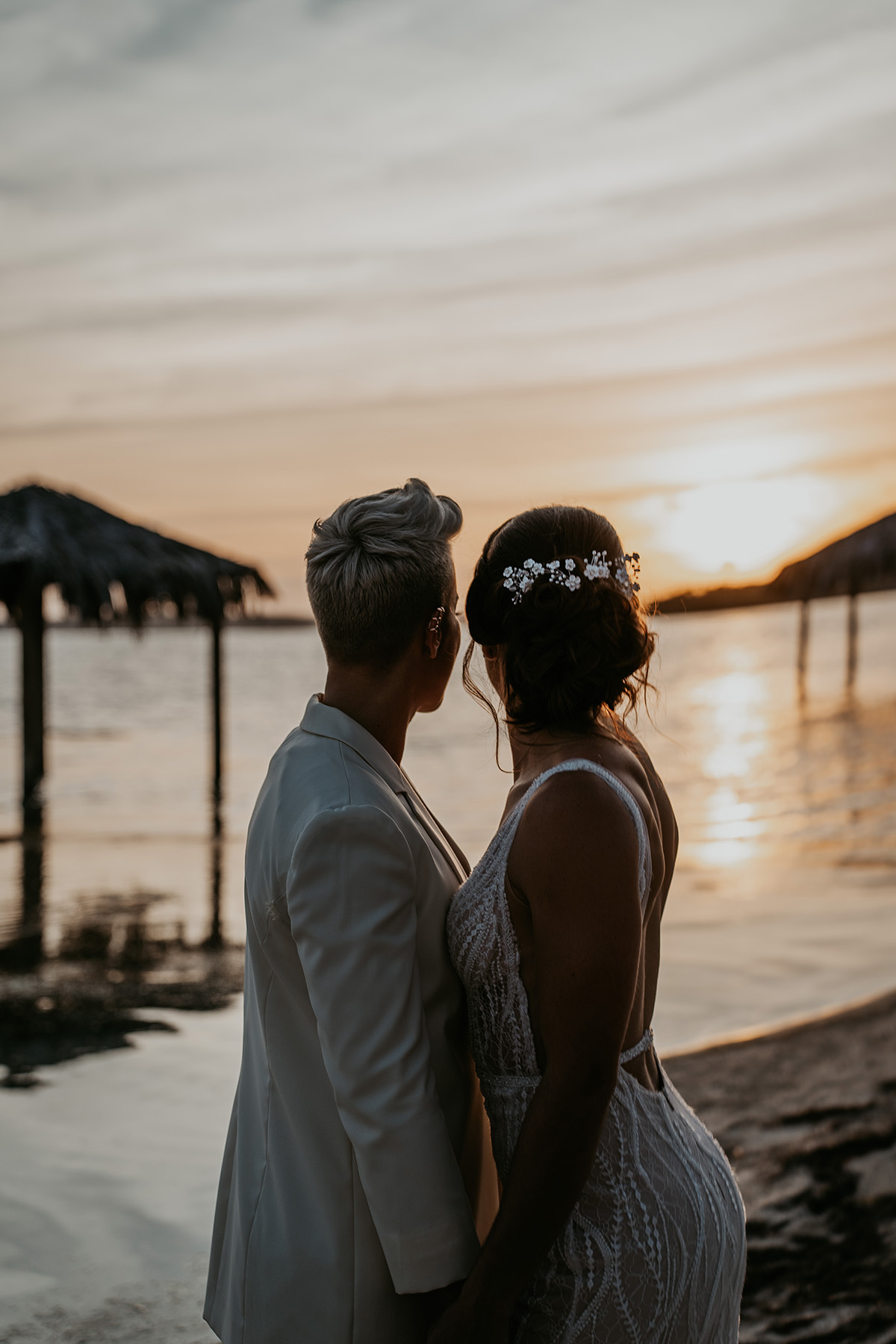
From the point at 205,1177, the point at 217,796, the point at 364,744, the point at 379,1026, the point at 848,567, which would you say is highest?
the point at 848,567

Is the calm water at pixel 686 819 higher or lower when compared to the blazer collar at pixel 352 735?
lower

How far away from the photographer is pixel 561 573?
1.57 meters

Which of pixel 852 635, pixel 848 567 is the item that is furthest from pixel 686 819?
pixel 852 635

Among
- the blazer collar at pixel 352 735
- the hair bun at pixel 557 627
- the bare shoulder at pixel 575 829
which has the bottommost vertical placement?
the bare shoulder at pixel 575 829

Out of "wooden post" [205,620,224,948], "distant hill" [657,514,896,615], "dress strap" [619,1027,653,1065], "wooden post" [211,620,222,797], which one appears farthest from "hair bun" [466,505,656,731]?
"distant hill" [657,514,896,615]

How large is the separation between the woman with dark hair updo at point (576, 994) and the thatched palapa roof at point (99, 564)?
10909 millimetres

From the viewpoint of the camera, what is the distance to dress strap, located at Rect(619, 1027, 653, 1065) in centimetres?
163

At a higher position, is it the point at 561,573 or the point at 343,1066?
the point at 561,573

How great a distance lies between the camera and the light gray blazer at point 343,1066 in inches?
56.3

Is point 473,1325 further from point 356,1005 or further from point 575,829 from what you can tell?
point 575,829

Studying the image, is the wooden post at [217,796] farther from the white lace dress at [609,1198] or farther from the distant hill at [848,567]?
the distant hill at [848,567]

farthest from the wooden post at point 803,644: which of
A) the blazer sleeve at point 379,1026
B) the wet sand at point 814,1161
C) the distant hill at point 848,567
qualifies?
the blazer sleeve at point 379,1026

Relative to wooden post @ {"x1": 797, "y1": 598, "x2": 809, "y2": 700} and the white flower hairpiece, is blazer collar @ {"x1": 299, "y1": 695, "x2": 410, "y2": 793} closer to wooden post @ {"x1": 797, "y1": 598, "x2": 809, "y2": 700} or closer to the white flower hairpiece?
the white flower hairpiece

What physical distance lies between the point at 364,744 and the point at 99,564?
1123 cm
